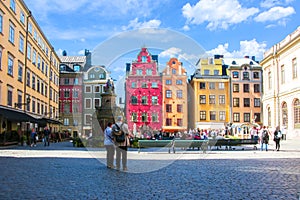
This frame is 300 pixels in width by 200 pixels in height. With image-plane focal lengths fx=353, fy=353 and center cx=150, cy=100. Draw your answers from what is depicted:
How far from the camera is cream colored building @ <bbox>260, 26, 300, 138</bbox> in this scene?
135ft

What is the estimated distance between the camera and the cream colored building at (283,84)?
1620 inches

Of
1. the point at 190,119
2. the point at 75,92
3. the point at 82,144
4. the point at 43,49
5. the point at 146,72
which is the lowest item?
the point at 82,144

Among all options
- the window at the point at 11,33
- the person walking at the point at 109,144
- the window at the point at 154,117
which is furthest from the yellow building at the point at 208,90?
the window at the point at 11,33

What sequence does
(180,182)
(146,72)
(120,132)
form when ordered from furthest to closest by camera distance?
(146,72), (120,132), (180,182)

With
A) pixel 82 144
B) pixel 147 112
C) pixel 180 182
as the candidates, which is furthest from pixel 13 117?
pixel 180 182

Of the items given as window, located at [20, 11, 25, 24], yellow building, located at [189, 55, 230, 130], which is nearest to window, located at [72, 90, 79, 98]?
yellow building, located at [189, 55, 230, 130]

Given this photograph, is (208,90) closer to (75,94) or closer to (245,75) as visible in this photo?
(245,75)

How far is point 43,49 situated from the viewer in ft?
179

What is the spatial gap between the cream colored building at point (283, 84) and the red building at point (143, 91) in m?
28.6

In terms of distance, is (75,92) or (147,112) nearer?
(147,112)

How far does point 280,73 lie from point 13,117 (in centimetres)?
3386

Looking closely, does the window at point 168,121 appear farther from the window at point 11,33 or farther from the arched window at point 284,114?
the arched window at point 284,114

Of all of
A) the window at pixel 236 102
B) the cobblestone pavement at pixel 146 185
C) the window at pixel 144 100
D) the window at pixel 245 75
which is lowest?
the cobblestone pavement at pixel 146 185

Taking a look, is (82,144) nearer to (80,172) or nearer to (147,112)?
(147,112)
